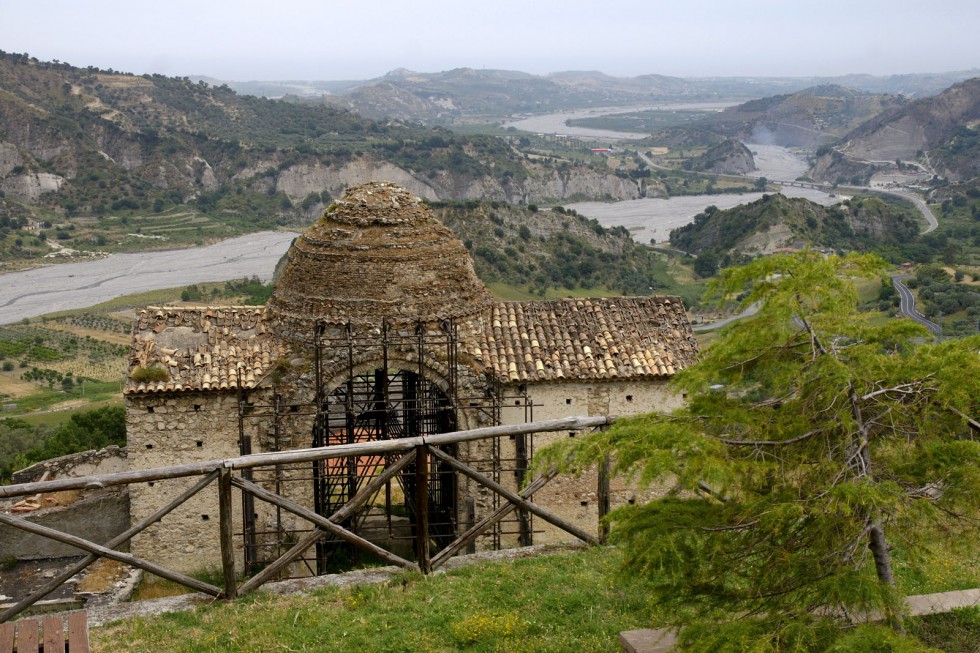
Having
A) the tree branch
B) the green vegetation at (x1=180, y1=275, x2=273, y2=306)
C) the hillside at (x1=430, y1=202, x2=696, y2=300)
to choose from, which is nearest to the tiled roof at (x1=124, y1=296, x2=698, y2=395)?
the tree branch

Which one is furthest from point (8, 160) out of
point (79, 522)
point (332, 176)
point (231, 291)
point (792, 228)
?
point (79, 522)

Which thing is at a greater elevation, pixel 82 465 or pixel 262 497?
pixel 262 497

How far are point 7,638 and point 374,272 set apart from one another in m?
10.1

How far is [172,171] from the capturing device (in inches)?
5103

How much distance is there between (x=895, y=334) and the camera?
23.1ft

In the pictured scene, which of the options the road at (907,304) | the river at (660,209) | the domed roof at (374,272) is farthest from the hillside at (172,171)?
the domed roof at (374,272)

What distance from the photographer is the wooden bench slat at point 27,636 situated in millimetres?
7309

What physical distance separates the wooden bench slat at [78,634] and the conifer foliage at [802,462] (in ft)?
13.7

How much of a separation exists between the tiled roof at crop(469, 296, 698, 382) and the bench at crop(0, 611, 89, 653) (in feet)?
31.7

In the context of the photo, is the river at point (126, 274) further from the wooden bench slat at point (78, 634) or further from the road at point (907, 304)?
the wooden bench slat at point (78, 634)

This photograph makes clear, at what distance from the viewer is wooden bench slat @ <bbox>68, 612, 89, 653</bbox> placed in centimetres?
730

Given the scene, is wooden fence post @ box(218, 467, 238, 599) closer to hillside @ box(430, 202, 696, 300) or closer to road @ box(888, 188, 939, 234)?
hillside @ box(430, 202, 696, 300)

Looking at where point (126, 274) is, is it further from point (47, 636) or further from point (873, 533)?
point (873, 533)

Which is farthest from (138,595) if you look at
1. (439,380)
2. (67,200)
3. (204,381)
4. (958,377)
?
(67,200)
